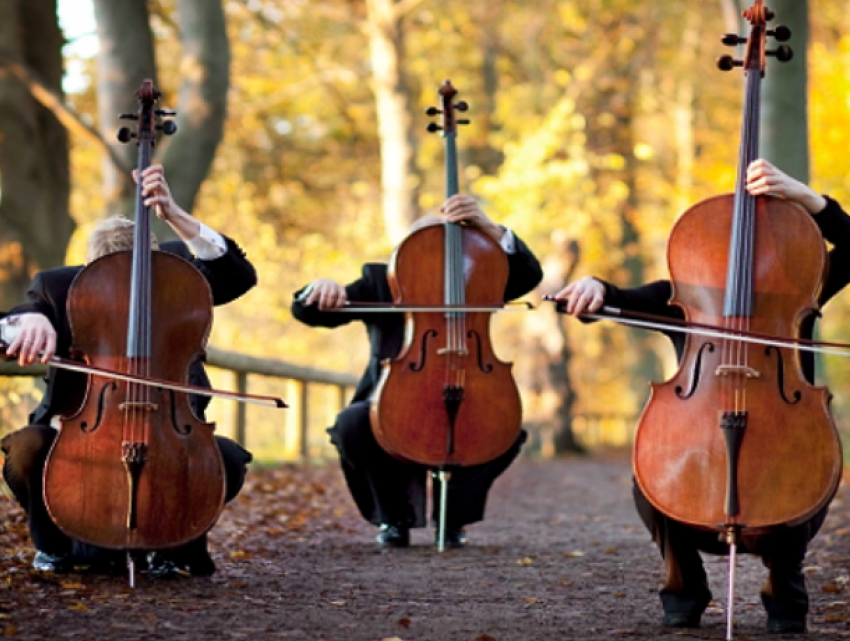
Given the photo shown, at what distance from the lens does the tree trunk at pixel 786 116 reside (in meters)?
9.81

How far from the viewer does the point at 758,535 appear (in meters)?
3.99

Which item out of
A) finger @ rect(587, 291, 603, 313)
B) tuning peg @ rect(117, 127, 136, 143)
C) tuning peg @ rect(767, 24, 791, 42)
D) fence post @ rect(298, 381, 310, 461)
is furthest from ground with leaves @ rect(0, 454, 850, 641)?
fence post @ rect(298, 381, 310, 461)

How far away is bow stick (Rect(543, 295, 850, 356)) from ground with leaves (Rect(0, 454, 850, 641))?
0.82m

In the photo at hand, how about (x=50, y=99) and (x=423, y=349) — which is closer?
(x=423, y=349)

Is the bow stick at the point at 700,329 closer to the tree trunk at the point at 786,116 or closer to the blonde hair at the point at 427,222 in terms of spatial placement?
the blonde hair at the point at 427,222

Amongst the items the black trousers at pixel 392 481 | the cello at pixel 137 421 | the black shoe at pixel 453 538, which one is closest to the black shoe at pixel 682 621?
the cello at pixel 137 421

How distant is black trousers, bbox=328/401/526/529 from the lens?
6.14 meters

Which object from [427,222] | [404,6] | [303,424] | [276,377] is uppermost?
[404,6]

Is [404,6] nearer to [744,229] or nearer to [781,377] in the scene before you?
[744,229]

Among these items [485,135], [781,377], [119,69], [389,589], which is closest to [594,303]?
[781,377]

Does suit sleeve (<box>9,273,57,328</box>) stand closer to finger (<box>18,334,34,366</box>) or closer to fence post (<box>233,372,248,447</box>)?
finger (<box>18,334,34,366</box>)

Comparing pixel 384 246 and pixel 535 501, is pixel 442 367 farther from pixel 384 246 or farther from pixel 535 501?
pixel 384 246

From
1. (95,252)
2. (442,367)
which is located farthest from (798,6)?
(95,252)

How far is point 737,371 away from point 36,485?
7.67 ft
